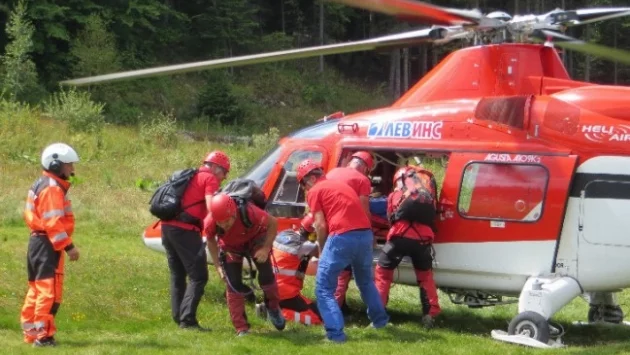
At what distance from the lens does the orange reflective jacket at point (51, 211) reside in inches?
312

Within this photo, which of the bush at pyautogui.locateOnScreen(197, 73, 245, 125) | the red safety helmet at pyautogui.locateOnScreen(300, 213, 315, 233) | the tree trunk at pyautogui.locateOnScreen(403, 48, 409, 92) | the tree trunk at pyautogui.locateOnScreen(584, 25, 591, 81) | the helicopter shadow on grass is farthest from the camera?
the tree trunk at pyautogui.locateOnScreen(403, 48, 409, 92)

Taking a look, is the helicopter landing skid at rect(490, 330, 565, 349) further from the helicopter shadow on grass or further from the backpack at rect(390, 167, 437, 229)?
the backpack at rect(390, 167, 437, 229)

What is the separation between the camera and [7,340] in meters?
8.29

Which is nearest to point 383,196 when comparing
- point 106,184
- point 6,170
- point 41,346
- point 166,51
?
point 41,346

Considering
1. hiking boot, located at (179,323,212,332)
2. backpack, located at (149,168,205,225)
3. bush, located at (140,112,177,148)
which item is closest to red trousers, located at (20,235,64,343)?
backpack, located at (149,168,205,225)

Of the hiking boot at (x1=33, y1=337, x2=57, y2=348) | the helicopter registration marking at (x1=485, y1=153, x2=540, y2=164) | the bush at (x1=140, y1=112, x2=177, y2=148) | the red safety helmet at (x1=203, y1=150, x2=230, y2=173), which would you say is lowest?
the bush at (x1=140, y1=112, x2=177, y2=148)

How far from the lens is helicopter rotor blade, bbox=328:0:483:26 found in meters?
7.84

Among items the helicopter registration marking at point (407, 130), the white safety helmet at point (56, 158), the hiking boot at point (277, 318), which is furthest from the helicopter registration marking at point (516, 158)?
the white safety helmet at point (56, 158)

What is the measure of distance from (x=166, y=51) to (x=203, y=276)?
42.0 metres

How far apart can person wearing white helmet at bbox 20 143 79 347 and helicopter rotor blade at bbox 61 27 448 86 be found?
0.79 m

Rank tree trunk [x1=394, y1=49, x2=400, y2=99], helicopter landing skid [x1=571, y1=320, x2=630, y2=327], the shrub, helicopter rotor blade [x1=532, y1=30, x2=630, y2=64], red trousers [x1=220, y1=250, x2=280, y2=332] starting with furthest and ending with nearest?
tree trunk [x1=394, y1=49, x2=400, y2=99] → the shrub → helicopter landing skid [x1=571, y1=320, x2=630, y2=327] → red trousers [x1=220, y1=250, x2=280, y2=332] → helicopter rotor blade [x1=532, y1=30, x2=630, y2=64]

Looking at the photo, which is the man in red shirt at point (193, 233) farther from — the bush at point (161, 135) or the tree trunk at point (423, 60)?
the tree trunk at point (423, 60)

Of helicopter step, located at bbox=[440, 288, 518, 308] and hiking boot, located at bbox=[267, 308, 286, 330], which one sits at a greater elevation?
hiking boot, located at bbox=[267, 308, 286, 330]

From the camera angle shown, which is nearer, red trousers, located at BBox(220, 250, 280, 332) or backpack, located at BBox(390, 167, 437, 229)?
red trousers, located at BBox(220, 250, 280, 332)
